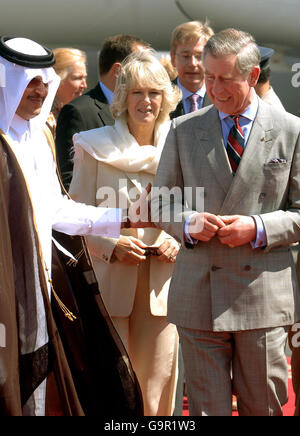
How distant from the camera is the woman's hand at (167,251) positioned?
3855 millimetres

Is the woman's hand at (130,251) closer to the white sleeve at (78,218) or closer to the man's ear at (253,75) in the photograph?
the white sleeve at (78,218)

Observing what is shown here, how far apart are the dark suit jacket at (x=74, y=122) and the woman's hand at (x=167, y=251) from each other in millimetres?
765

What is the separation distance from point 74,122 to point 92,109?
135 mm

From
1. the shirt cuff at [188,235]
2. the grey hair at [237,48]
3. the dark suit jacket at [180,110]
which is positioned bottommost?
the shirt cuff at [188,235]

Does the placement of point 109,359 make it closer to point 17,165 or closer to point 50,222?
point 50,222

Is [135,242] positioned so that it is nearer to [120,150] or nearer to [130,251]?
[130,251]

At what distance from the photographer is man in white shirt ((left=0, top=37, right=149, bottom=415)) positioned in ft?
9.84

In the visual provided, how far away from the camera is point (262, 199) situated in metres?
3.16

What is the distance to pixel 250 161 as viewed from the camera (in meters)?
3.12

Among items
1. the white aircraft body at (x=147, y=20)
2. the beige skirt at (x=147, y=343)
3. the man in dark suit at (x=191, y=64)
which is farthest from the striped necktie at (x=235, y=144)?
the white aircraft body at (x=147, y=20)

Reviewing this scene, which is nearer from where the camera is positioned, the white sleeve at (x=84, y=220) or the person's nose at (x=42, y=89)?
the person's nose at (x=42, y=89)

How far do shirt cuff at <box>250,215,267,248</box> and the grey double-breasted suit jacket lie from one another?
19mm

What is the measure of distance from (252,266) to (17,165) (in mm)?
958
